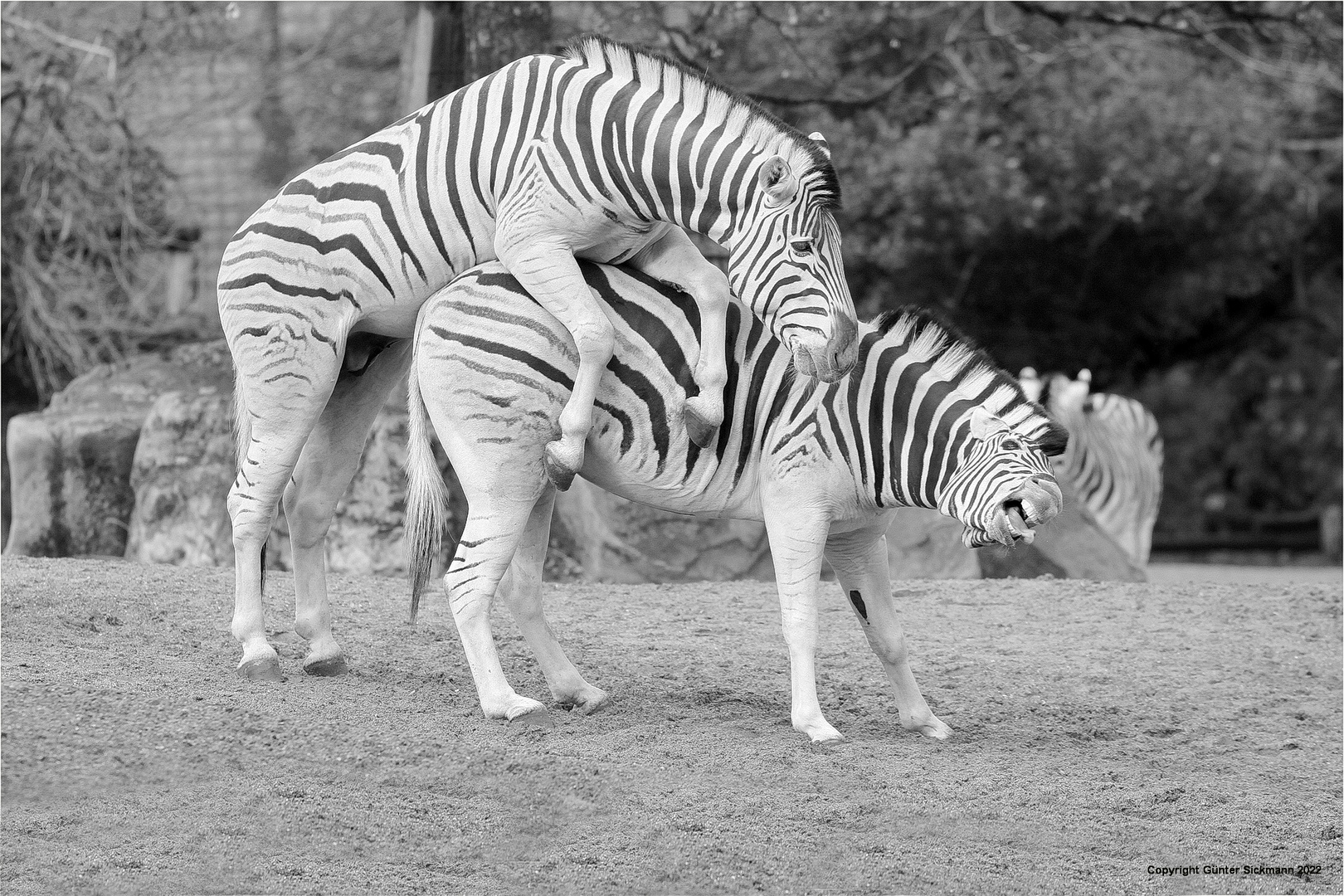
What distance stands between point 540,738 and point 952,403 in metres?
1.74

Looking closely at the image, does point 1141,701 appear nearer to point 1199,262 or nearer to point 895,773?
point 895,773

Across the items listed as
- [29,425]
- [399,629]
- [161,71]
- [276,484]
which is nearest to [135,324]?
[161,71]

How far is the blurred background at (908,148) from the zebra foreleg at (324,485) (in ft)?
14.1

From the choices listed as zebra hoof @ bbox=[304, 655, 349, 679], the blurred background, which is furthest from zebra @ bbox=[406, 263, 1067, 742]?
the blurred background

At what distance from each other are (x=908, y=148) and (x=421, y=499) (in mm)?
10629

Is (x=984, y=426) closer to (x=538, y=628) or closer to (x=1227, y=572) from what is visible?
(x=538, y=628)

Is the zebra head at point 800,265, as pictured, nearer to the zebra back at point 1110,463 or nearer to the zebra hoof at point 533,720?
the zebra hoof at point 533,720

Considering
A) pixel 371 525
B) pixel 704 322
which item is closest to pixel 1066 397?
pixel 371 525

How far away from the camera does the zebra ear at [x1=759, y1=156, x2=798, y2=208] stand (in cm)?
490

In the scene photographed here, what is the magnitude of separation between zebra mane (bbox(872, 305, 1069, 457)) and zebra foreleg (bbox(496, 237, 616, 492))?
1.00m

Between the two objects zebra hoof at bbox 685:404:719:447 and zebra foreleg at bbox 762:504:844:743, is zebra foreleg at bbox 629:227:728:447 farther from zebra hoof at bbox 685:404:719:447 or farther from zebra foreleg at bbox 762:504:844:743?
zebra foreleg at bbox 762:504:844:743

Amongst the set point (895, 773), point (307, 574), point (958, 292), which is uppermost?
point (958, 292)

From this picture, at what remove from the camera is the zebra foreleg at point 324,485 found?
5.70m

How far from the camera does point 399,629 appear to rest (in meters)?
6.59
